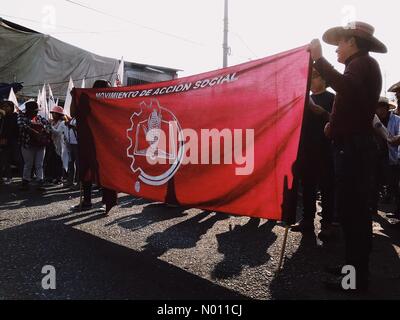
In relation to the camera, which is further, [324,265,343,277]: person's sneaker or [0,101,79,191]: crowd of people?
[0,101,79,191]: crowd of people

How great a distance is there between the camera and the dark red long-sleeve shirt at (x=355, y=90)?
2.91 meters

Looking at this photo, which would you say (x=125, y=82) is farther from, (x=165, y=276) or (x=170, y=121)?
(x=165, y=276)

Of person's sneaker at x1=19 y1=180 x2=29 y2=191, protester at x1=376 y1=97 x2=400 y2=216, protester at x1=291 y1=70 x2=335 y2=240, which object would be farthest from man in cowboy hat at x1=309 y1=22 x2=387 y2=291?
person's sneaker at x1=19 y1=180 x2=29 y2=191

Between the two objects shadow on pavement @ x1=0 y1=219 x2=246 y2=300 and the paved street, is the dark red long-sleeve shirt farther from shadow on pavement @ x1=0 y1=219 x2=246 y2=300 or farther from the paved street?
shadow on pavement @ x1=0 y1=219 x2=246 y2=300

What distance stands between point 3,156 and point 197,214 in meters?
5.69

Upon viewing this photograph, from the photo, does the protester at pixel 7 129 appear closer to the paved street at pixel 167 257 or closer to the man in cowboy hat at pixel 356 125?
the paved street at pixel 167 257

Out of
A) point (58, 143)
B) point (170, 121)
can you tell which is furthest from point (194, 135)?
point (58, 143)

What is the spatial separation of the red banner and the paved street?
1.73 ft

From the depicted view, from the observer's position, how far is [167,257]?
12.5 feet

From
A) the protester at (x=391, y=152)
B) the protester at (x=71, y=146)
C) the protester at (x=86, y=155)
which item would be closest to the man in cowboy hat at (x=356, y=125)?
the protester at (x=391, y=152)

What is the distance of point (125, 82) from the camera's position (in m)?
21.0

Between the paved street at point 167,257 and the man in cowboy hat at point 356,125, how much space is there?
46cm

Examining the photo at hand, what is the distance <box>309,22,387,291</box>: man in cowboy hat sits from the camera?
9.65 ft
